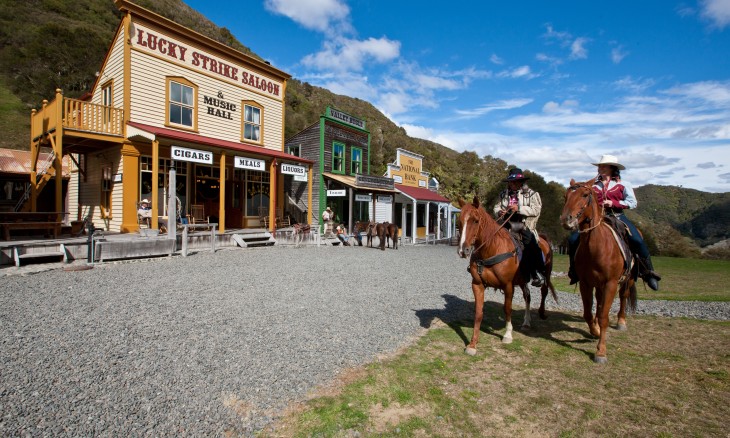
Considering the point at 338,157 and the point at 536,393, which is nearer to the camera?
the point at 536,393

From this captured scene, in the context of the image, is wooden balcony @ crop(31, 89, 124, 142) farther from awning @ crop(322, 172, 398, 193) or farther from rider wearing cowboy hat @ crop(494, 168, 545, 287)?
rider wearing cowboy hat @ crop(494, 168, 545, 287)

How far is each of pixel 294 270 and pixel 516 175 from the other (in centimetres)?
698

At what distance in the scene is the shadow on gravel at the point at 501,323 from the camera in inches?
215

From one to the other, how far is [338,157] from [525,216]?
1754 cm

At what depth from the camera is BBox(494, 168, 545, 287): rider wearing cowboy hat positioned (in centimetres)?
548

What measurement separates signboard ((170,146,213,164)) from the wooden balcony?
2296 millimetres

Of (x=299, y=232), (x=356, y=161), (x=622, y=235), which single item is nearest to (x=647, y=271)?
(x=622, y=235)

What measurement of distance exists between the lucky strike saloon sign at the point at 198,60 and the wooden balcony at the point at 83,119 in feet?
9.12

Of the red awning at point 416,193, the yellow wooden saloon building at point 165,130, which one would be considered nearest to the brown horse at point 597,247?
the yellow wooden saloon building at point 165,130

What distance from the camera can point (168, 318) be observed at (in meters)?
5.82

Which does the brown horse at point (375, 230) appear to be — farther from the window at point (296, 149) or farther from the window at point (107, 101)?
the window at point (107, 101)

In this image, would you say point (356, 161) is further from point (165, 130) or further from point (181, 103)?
point (165, 130)

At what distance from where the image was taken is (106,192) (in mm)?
14766

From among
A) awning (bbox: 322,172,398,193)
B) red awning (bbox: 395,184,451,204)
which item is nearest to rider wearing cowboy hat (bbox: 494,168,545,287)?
awning (bbox: 322,172,398,193)
